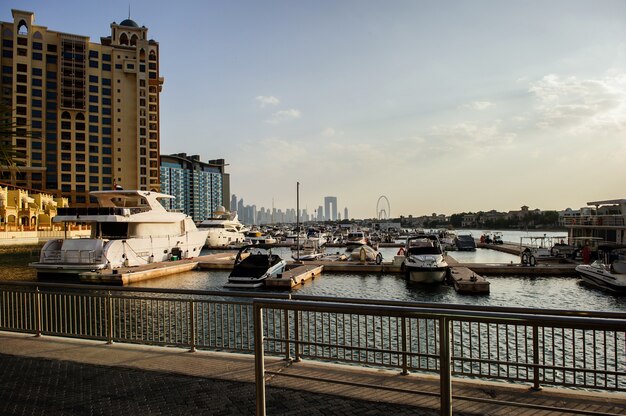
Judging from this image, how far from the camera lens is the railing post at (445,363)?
3.96 m

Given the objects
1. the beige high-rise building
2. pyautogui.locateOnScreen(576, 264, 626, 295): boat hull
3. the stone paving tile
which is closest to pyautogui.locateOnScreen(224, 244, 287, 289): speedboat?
the stone paving tile

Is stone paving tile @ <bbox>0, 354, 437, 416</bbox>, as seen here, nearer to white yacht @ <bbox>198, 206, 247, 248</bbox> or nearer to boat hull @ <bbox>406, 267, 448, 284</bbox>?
boat hull @ <bbox>406, 267, 448, 284</bbox>

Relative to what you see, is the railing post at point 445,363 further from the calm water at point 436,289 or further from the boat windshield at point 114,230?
the boat windshield at point 114,230

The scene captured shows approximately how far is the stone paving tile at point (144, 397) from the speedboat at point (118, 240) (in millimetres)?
28571

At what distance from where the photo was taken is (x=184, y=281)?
3281cm

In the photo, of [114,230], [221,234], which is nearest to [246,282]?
[114,230]

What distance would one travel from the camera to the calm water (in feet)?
79.0

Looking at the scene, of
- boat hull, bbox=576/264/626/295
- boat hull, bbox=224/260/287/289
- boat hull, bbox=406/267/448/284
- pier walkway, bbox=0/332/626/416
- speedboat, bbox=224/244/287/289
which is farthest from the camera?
boat hull, bbox=406/267/448/284

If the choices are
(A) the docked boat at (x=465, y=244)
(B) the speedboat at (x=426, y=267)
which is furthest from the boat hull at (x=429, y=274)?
(A) the docked boat at (x=465, y=244)

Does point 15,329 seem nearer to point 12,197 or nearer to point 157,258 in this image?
point 157,258

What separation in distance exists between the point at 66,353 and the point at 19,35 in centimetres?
11510

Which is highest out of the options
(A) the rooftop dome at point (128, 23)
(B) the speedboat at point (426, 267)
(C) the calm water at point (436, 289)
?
(A) the rooftop dome at point (128, 23)

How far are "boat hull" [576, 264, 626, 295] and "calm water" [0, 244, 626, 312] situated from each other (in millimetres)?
504

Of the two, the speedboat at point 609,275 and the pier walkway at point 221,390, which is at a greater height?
the pier walkway at point 221,390
